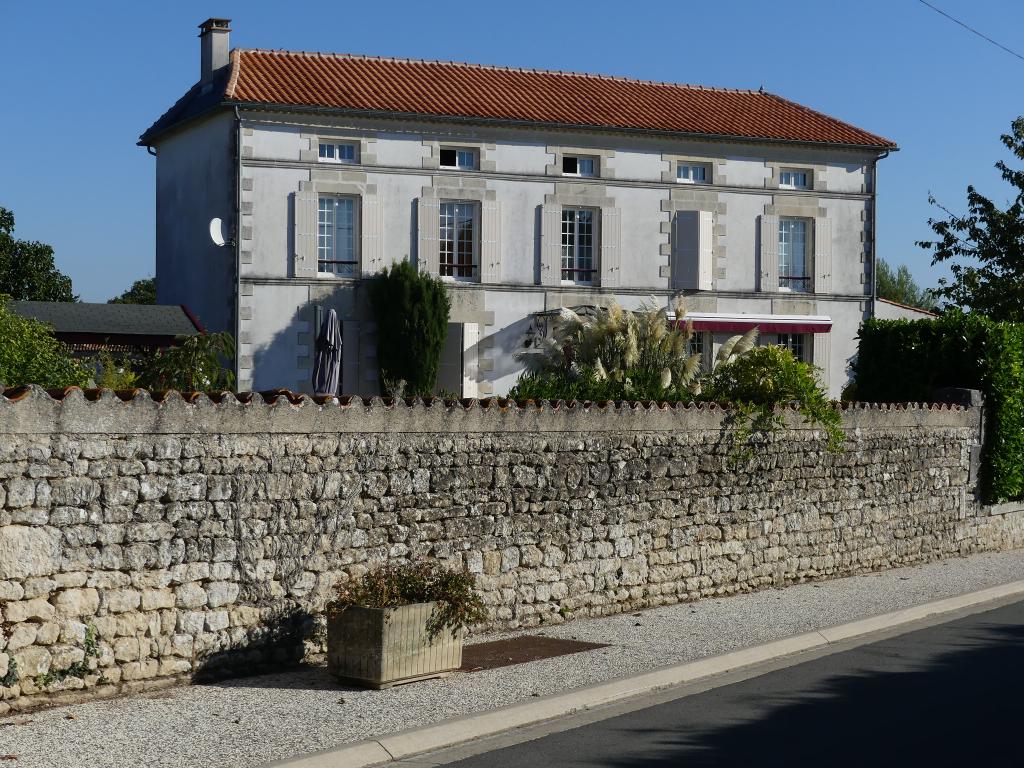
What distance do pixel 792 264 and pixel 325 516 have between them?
82.2ft

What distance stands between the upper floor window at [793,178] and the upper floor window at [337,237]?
413 inches

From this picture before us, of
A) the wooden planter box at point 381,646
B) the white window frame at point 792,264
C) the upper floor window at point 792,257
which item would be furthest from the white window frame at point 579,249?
the wooden planter box at point 381,646

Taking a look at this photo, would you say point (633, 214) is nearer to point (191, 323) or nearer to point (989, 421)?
point (191, 323)

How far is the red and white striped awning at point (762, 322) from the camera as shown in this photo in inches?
1244

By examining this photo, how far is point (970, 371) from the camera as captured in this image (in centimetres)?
1798

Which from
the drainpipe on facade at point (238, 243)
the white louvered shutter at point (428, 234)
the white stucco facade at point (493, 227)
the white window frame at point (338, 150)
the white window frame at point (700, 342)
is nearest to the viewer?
the drainpipe on facade at point (238, 243)

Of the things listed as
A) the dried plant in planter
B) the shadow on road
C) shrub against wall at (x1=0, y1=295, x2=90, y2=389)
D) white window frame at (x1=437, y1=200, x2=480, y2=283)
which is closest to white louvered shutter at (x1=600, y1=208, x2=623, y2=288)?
white window frame at (x1=437, y1=200, x2=480, y2=283)

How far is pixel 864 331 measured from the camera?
19.0m

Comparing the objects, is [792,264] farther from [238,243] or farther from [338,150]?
[238,243]

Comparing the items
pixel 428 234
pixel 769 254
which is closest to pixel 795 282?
pixel 769 254

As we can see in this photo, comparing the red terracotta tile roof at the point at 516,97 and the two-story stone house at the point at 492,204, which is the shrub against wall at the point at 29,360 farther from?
the red terracotta tile roof at the point at 516,97

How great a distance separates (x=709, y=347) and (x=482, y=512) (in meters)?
21.8

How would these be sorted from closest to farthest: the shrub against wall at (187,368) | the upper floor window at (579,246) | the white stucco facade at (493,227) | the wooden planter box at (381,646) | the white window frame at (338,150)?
the wooden planter box at (381,646) < the shrub against wall at (187,368) < the white stucco facade at (493,227) < the white window frame at (338,150) < the upper floor window at (579,246)

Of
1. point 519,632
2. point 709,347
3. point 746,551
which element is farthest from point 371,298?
point 519,632
